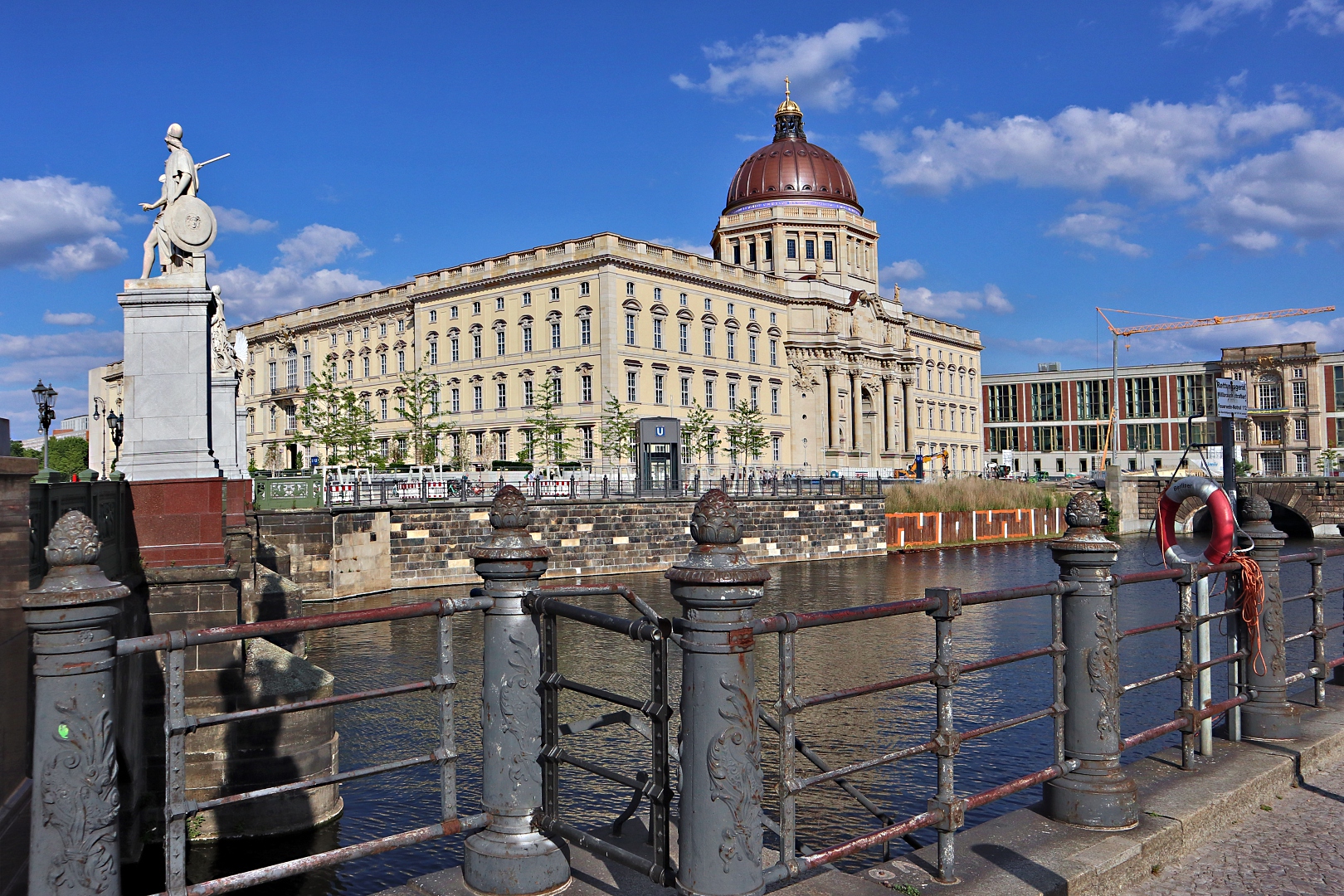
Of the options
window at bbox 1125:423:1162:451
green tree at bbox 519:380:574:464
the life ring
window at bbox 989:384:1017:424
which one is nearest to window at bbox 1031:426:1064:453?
window at bbox 989:384:1017:424

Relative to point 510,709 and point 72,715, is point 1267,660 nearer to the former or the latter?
point 510,709

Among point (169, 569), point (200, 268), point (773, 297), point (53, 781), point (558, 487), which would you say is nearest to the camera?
point (53, 781)

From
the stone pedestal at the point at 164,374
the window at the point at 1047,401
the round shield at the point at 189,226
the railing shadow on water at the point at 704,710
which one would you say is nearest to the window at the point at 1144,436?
the window at the point at 1047,401

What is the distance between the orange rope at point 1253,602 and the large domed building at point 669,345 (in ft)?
115

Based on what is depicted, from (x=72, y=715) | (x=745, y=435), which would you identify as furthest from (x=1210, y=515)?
(x=745, y=435)

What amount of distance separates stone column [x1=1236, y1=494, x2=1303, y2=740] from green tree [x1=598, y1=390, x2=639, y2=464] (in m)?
50.8

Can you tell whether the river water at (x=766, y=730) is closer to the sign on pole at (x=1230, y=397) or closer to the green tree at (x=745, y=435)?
the sign on pole at (x=1230, y=397)

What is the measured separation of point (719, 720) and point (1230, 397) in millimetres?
11716

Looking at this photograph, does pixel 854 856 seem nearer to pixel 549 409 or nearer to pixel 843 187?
pixel 549 409

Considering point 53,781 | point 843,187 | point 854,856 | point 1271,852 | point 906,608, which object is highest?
point 843,187

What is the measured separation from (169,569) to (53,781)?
27.3ft

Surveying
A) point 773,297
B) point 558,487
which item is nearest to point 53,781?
point 558,487

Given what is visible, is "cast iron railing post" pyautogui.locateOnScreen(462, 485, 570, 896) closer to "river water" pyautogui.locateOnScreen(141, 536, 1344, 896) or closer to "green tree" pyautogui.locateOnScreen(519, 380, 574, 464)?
"river water" pyautogui.locateOnScreen(141, 536, 1344, 896)

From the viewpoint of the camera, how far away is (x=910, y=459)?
8469 cm
